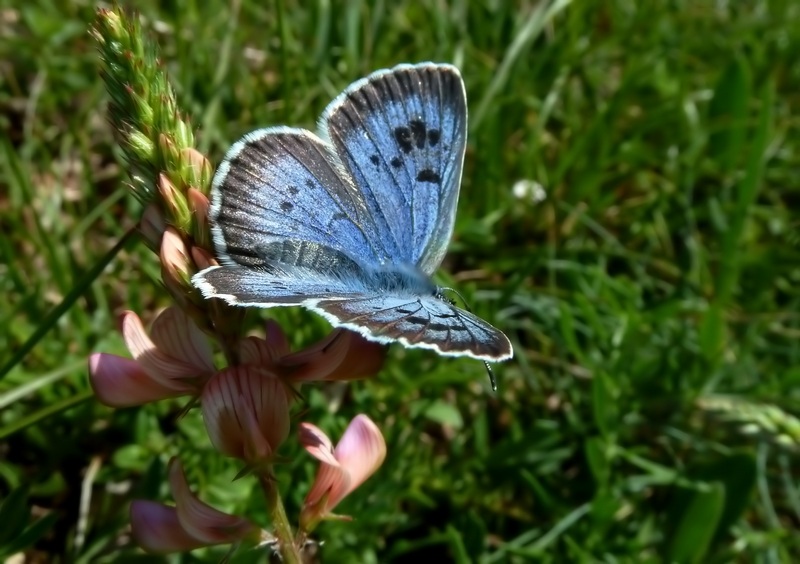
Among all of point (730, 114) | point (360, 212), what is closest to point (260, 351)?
point (360, 212)

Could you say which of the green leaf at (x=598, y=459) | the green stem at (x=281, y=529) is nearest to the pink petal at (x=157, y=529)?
the green stem at (x=281, y=529)

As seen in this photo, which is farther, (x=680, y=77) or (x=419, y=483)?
(x=680, y=77)

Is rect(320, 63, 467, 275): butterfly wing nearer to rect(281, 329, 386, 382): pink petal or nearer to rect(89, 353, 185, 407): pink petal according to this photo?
rect(281, 329, 386, 382): pink petal

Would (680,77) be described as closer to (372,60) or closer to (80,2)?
(372,60)

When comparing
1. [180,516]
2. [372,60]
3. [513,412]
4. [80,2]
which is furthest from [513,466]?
[80,2]

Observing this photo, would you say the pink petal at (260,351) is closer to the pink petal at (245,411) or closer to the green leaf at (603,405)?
the pink petal at (245,411)

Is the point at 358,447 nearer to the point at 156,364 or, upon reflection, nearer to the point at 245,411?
the point at 245,411
